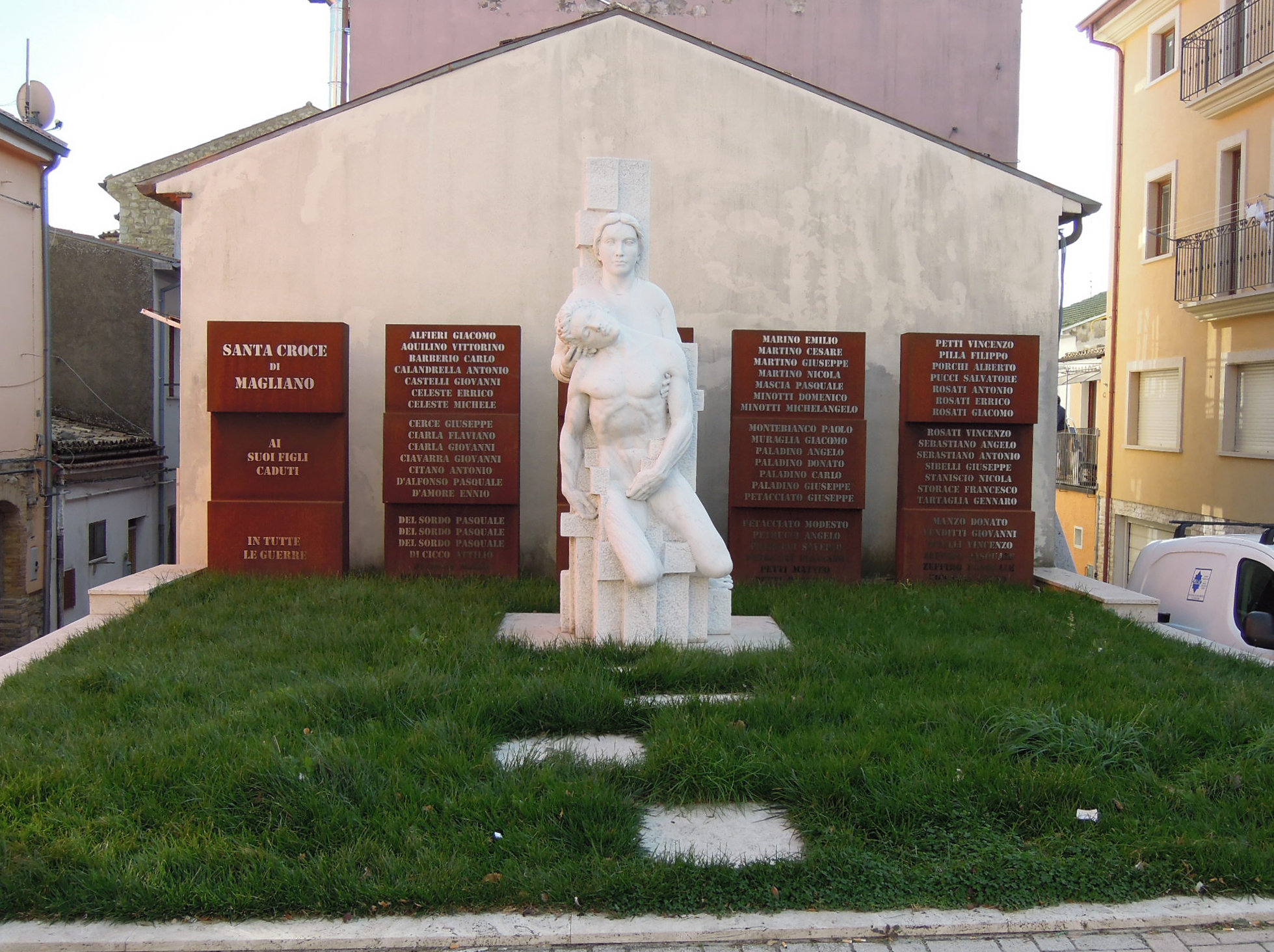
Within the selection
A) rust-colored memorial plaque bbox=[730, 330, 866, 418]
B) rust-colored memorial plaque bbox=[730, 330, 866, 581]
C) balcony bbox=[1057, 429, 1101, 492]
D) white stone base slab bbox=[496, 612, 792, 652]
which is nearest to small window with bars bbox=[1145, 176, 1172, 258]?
balcony bbox=[1057, 429, 1101, 492]

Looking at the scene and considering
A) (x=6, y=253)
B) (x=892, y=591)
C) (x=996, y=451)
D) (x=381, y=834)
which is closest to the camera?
(x=381, y=834)

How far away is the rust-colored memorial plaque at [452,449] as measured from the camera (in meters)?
9.24

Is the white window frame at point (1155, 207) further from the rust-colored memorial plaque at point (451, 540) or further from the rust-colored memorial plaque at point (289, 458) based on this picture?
the rust-colored memorial plaque at point (289, 458)

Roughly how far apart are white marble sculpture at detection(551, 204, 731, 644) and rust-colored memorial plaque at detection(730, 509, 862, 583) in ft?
9.57

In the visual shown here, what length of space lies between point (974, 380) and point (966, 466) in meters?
0.78

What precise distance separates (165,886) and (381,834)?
2.33 feet

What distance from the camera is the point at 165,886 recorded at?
3406mm

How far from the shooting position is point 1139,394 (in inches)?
771

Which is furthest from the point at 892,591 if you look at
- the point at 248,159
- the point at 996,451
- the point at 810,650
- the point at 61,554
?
the point at 61,554

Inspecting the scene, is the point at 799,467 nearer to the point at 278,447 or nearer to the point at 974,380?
the point at 974,380

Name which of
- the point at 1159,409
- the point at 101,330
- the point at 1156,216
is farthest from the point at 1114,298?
the point at 101,330

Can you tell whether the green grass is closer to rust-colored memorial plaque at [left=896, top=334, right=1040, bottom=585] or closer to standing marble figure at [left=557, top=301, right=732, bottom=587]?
standing marble figure at [left=557, top=301, right=732, bottom=587]

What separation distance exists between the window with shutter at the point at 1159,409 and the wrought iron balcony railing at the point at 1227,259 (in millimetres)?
1733

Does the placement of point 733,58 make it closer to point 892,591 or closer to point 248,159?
point 248,159
